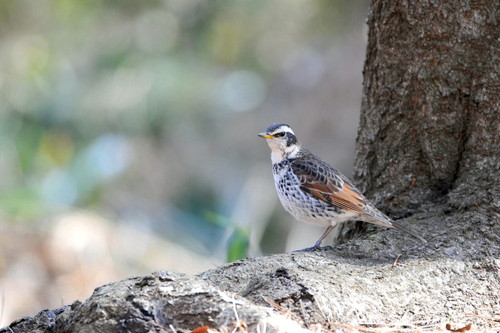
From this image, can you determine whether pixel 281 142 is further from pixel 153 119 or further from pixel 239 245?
pixel 153 119

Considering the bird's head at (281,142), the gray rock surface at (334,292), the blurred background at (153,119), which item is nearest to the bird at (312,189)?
the bird's head at (281,142)

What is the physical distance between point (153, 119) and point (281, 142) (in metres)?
10.5

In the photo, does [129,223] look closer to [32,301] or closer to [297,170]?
[32,301]

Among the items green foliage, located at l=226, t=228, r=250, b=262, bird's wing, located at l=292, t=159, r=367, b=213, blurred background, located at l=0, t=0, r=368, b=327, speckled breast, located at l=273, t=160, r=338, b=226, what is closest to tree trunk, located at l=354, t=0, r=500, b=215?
bird's wing, located at l=292, t=159, r=367, b=213

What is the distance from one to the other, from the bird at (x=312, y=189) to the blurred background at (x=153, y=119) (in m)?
3.87

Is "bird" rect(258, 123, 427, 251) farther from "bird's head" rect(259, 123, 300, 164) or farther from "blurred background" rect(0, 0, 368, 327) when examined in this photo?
"blurred background" rect(0, 0, 368, 327)

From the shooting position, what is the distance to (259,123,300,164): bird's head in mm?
5438

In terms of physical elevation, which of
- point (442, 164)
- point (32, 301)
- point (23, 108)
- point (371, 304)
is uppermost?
point (442, 164)

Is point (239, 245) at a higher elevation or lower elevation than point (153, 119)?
higher

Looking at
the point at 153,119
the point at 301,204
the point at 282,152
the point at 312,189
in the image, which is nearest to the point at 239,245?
the point at 301,204

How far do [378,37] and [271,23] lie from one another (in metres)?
12.1

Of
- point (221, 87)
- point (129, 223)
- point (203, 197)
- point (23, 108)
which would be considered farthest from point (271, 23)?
point (129, 223)

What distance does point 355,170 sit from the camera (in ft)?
16.3

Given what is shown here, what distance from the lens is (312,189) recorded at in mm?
5062
